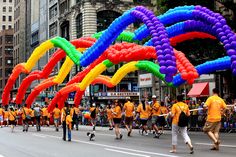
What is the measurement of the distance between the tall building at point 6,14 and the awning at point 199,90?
347 feet

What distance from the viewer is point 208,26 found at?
20656 millimetres

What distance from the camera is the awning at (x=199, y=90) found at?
36.6m

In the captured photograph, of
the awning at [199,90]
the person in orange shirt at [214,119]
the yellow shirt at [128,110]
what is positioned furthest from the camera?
the awning at [199,90]

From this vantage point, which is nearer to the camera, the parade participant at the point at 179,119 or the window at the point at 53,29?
Answer: the parade participant at the point at 179,119

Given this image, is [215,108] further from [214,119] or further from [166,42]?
[166,42]

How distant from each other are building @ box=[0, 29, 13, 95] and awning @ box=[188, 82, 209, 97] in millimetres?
89454

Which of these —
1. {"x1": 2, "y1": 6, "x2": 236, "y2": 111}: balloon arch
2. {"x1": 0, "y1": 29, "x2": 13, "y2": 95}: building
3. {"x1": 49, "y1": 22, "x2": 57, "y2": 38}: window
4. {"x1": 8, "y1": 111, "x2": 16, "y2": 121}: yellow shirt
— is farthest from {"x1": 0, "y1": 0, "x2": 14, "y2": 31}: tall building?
{"x1": 2, "y1": 6, "x2": 236, "y2": 111}: balloon arch

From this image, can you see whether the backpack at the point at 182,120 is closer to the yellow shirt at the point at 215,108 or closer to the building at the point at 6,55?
the yellow shirt at the point at 215,108

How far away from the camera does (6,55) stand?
121625 millimetres

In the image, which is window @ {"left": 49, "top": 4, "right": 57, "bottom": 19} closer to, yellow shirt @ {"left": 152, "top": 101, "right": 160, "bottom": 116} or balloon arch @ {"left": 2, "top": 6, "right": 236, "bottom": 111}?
balloon arch @ {"left": 2, "top": 6, "right": 236, "bottom": 111}

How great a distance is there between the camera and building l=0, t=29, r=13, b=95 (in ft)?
396

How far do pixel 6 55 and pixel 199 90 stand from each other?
9254 cm

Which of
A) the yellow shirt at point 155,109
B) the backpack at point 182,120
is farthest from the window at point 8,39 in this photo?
the backpack at point 182,120

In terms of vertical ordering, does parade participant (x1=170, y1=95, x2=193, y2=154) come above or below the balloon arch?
below
